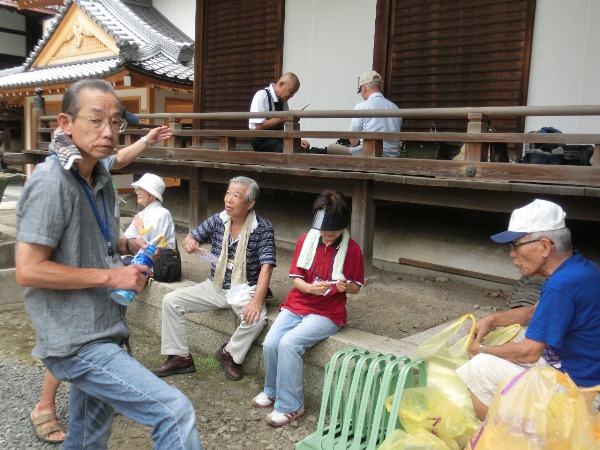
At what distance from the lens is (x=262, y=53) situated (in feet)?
29.1

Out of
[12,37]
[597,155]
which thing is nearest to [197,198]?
A: [597,155]

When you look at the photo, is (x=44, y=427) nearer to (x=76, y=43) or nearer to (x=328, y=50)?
(x=328, y=50)

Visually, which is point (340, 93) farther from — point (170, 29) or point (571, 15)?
point (170, 29)

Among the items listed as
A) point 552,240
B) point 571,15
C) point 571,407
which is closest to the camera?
point 571,407

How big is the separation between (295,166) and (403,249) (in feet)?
5.98

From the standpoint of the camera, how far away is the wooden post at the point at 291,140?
250 inches

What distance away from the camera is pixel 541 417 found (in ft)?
7.63

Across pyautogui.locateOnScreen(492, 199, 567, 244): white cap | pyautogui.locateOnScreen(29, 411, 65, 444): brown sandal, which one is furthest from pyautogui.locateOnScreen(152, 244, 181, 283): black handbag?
pyautogui.locateOnScreen(492, 199, 567, 244): white cap

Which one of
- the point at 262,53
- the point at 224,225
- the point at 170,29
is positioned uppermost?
the point at 170,29

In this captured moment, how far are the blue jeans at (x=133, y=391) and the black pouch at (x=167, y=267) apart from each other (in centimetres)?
344

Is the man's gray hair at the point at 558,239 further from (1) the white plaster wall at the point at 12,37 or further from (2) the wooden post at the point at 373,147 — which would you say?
(1) the white plaster wall at the point at 12,37

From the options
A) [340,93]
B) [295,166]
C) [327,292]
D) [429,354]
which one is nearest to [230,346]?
[327,292]

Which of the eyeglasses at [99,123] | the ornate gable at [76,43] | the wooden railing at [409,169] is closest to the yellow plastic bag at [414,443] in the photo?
the eyeglasses at [99,123]

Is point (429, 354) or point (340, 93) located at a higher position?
point (340, 93)
